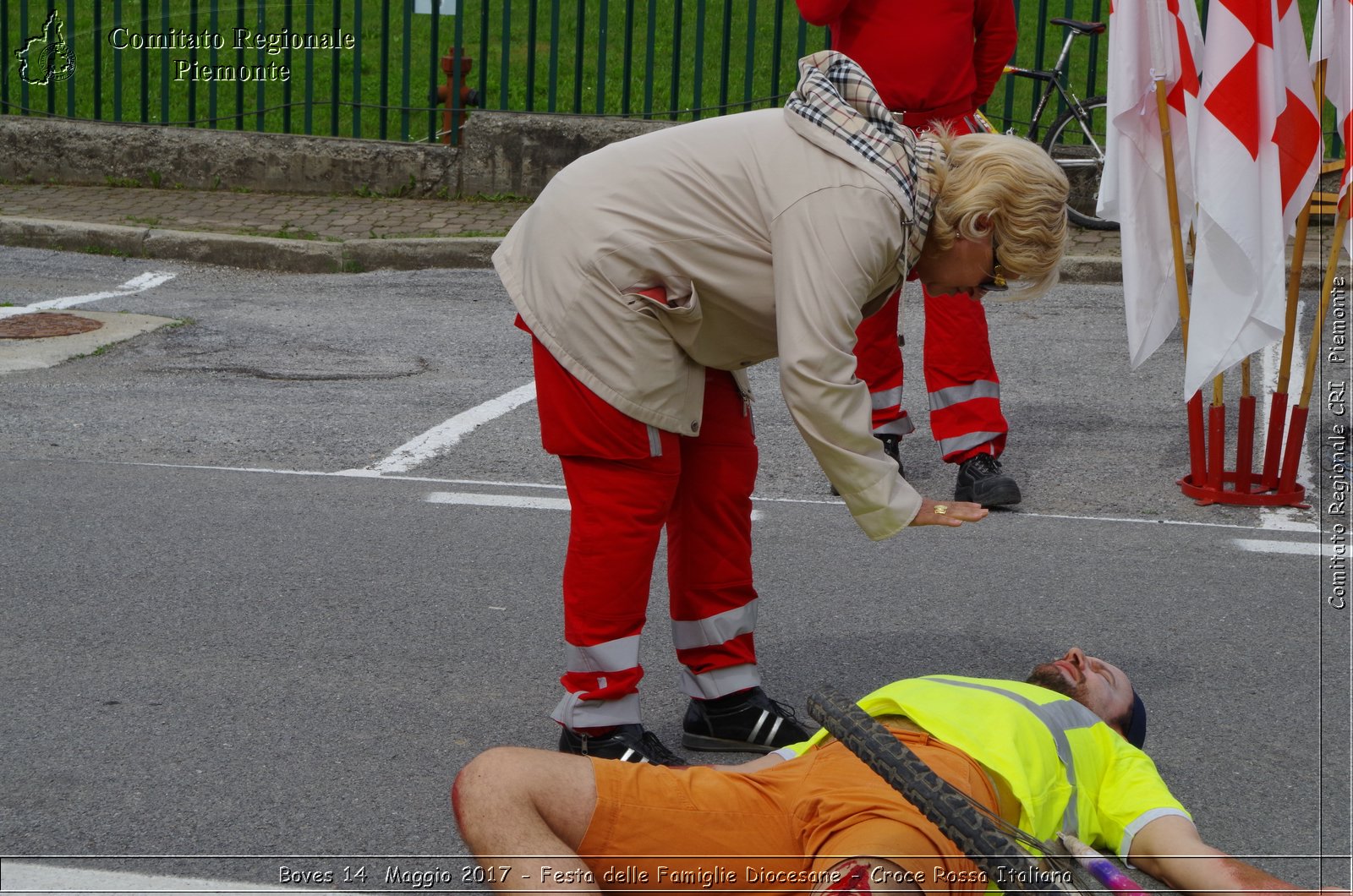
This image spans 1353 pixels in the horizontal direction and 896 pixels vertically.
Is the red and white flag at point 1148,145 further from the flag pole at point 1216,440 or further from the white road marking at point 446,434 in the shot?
the white road marking at point 446,434

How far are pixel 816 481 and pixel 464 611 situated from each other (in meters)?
1.88

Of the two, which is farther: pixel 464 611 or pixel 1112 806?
pixel 464 611

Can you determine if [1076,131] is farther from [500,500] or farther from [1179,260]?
[500,500]

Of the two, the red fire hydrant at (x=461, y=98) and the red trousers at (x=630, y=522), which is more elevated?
the red fire hydrant at (x=461, y=98)

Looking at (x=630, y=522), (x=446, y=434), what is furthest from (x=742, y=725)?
(x=446, y=434)

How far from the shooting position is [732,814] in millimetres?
2682

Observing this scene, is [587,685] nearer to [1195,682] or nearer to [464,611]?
[464,611]

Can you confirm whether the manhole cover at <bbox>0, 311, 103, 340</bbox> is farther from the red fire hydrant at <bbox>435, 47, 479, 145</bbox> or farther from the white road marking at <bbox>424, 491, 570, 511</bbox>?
the red fire hydrant at <bbox>435, 47, 479, 145</bbox>

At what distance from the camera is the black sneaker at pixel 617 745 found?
3217 millimetres

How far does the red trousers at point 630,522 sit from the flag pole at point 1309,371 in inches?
105

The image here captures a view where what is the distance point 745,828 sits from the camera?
2.67 meters

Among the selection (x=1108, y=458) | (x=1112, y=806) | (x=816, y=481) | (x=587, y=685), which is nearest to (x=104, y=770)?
(x=587, y=685)

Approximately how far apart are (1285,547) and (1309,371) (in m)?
0.67

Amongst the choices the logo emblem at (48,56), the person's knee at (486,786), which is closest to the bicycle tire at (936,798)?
the person's knee at (486,786)
